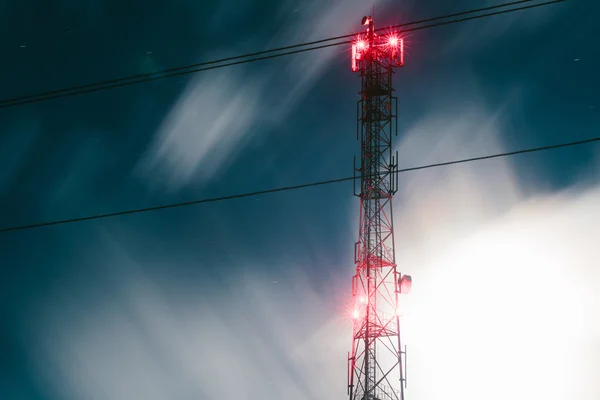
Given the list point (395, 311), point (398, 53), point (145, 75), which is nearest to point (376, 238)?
point (395, 311)

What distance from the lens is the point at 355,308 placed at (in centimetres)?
3359

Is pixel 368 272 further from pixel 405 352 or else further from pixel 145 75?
pixel 145 75

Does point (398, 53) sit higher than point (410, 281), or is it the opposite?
point (398, 53)

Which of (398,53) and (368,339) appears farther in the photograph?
(398,53)

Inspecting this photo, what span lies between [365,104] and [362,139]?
2161 mm

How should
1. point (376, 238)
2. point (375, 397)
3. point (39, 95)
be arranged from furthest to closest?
1. point (376, 238)
2. point (375, 397)
3. point (39, 95)

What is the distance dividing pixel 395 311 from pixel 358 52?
598 inches

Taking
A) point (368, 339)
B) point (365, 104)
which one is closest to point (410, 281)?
point (368, 339)

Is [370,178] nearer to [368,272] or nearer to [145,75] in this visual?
[368,272]

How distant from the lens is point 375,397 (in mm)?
31969

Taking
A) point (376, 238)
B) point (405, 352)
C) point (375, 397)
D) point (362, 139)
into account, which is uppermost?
point (362, 139)

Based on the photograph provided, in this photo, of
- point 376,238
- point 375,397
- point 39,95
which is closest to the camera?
point 39,95

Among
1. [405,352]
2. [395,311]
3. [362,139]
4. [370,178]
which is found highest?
[362,139]

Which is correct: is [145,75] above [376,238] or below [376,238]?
below
